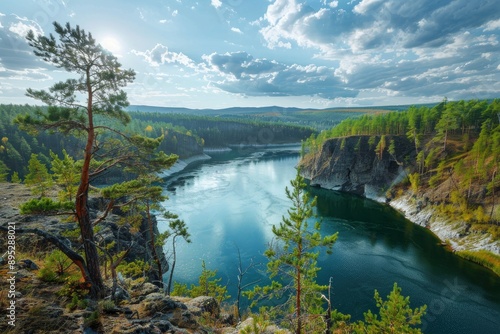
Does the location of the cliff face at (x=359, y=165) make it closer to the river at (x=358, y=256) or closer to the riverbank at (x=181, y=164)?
the river at (x=358, y=256)

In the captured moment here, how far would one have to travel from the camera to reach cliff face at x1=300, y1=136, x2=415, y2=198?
74.6m

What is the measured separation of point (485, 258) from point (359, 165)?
4803cm

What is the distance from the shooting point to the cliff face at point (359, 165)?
74.6 metres

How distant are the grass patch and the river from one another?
1021 millimetres

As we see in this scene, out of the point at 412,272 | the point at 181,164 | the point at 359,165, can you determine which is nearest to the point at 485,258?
the point at 412,272

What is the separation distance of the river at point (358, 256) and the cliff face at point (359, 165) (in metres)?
6.71

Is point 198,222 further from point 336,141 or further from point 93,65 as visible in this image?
point 336,141

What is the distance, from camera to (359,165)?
83.4m

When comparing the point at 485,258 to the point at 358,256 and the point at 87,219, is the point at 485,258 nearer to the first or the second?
the point at 358,256

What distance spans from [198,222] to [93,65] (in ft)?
155

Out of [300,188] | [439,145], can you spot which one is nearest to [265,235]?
[300,188]

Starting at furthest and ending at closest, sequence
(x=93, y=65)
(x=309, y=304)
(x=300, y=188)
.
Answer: (x=309, y=304), (x=300, y=188), (x=93, y=65)

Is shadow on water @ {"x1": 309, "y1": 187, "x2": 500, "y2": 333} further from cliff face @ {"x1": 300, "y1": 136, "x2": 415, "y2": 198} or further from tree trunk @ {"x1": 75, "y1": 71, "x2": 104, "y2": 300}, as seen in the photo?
tree trunk @ {"x1": 75, "y1": 71, "x2": 104, "y2": 300}

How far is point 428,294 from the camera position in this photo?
31922 mm
